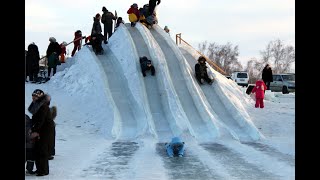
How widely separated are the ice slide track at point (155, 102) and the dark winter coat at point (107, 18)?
2952mm

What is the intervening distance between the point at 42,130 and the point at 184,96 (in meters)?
8.52

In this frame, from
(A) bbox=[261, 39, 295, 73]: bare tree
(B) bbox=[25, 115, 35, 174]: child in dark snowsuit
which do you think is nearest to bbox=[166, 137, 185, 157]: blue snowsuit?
(B) bbox=[25, 115, 35, 174]: child in dark snowsuit

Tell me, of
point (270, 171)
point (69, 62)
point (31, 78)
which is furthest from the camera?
point (69, 62)

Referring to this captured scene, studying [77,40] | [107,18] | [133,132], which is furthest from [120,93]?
[77,40]

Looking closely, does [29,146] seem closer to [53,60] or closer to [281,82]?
[53,60]

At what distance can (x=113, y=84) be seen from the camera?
53.8ft

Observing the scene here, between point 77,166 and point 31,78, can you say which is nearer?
point 77,166

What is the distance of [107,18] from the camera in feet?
70.9

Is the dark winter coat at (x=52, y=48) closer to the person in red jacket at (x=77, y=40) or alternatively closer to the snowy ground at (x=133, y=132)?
the snowy ground at (x=133, y=132)

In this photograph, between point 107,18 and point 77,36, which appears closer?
point 107,18

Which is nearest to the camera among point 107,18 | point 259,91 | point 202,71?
point 202,71

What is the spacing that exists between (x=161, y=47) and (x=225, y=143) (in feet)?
27.9
